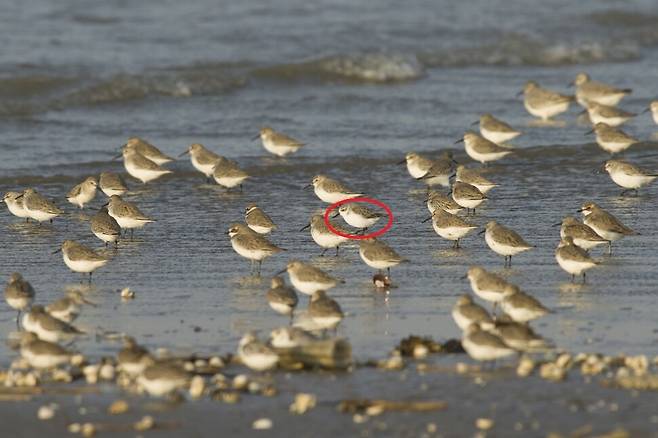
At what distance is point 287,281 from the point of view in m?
11.2

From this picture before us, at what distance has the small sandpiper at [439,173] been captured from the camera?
15680 millimetres

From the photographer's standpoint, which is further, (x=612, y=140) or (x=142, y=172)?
(x=612, y=140)

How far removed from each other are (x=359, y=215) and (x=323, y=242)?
111 centimetres

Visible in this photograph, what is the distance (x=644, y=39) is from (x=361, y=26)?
6565 millimetres

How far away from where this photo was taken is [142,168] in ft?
52.0

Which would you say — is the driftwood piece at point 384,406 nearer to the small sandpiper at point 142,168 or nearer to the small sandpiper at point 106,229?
the small sandpiper at point 106,229

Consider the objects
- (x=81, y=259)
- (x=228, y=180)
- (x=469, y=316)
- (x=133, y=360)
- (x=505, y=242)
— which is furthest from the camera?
(x=228, y=180)

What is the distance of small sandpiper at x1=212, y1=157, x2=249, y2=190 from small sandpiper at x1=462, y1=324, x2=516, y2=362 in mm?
7867

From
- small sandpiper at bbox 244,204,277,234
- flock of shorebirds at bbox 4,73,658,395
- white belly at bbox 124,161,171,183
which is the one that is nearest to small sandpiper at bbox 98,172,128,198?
flock of shorebirds at bbox 4,73,658,395

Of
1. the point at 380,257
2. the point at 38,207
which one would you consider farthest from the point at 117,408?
the point at 38,207

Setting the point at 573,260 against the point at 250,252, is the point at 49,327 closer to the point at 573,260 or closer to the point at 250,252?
the point at 250,252

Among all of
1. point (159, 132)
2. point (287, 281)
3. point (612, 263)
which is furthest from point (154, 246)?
point (159, 132)

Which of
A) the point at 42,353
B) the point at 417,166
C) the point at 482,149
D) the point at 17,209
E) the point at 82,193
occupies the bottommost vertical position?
the point at 42,353

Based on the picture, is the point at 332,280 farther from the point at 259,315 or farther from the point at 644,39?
the point at 644,39
